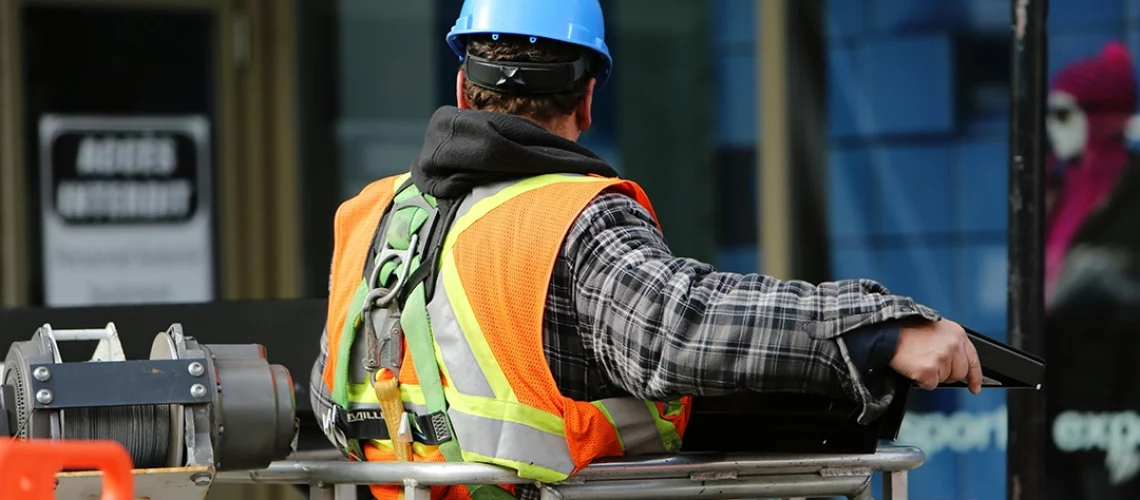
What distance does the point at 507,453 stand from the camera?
2.70 metres

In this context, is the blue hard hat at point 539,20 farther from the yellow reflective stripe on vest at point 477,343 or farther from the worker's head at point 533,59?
the yellow reflective stripe on vest at point 477,343

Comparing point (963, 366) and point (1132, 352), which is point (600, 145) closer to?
point (1132, 352)

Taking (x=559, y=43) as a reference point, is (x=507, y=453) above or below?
below

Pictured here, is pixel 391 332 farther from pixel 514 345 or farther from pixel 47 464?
pixel 47 464

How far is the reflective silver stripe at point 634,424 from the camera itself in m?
2.79

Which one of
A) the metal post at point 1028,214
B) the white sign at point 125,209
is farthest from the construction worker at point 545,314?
the white sign at point 125,209

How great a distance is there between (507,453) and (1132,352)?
4.17 meters

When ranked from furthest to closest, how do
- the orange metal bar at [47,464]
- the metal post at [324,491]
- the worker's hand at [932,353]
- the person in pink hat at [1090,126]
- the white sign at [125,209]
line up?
the white sign at [125,209], the person in pink hat at [1090,126], the metal post at [324,491], the worker's hand at [932,353], the orange metal bar at [47,464]

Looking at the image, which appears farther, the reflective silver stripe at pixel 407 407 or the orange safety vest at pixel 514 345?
the reflective silver stripe at pixel 407 407

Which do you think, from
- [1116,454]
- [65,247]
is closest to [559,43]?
[1116,454]

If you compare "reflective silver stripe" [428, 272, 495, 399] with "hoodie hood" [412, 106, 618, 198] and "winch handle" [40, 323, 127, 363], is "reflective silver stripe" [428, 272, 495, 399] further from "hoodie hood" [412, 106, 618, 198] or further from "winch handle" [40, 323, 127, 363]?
"winch handle" [40, 323, 127, 363]

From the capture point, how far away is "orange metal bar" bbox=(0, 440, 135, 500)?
1.92 meters

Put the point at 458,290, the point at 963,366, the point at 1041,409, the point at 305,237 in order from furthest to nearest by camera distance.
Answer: the point at 305,237 < the point at 1041,409 < the point at 458,290 < the point at 963,366

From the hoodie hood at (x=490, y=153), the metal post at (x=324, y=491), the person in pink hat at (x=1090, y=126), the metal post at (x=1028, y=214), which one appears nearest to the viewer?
the hoodie hood at (x=490, y=153)
